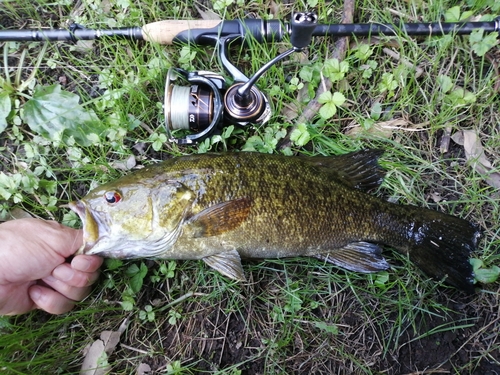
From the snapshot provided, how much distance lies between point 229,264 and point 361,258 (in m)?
0.96

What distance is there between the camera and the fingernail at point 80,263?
279 centimetres

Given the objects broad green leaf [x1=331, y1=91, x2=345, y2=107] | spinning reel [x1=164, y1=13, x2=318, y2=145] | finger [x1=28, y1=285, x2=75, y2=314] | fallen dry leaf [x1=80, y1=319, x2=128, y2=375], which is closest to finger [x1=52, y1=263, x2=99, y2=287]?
finger [x1=28, y1=285, x2=75, y2=314]

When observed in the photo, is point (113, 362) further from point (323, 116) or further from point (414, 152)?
point (414, 152)

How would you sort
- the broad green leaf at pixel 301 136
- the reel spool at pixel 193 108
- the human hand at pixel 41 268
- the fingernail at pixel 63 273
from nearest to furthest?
the human hand at pixel 41 268
the fingernail at pixel 63 273
the reel spool at pixel 193 108
the broad green leaf at pixel 301 136

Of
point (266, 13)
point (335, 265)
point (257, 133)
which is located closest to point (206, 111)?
point (257, 133)

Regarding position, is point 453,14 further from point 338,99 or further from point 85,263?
point 85,263

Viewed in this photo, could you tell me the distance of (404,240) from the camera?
113 inches

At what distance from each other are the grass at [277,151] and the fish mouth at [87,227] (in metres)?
0.56

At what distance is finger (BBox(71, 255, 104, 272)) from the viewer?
110 inches

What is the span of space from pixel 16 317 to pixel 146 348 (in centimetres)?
105

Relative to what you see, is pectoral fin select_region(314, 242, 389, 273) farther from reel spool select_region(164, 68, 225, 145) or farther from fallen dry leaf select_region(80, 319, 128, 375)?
fallen dry leaf select_region(80, 319, 128, 375)

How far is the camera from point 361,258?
288cm

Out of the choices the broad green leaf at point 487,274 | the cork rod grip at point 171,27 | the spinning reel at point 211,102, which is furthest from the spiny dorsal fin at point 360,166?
the cork rod grip at point 171,27

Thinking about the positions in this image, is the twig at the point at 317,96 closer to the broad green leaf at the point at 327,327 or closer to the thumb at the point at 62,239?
the broad green leaf at the point at 327,327
